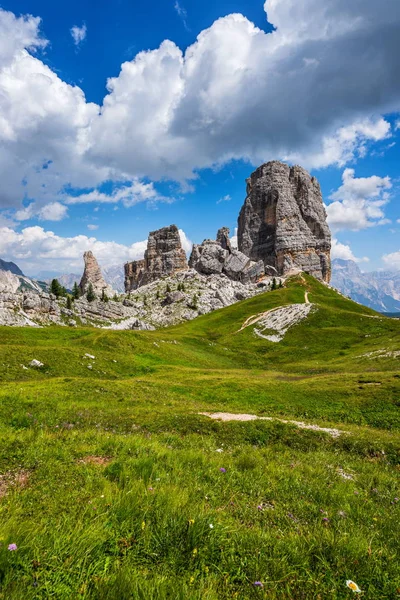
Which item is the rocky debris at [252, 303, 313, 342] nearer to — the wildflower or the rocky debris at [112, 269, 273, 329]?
the rocky debris at [112, 269, 273, 329]

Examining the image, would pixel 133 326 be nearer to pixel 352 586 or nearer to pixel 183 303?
pixel 183 303

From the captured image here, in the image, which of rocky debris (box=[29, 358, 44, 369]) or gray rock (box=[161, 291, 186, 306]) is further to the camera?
gray rock (box=[161, 291, 186, 306])

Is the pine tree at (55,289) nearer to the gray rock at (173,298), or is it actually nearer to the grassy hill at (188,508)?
the gray rock at (173,298)

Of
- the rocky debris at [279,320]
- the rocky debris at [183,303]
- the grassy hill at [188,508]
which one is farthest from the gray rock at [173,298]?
the grassy hill at [188,508]

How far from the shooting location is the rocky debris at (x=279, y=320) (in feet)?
299

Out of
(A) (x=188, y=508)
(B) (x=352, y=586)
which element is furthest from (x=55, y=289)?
(B) (x=352, y=586)

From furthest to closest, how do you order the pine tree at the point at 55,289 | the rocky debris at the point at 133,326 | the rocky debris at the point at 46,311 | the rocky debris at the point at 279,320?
the pine tree at the point at 55,289
the rocky debris at the point at 133,326
the rocky debris at the point at 46,311
the rocky debris at the point at 279,320

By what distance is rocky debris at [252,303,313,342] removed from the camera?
91250 mm

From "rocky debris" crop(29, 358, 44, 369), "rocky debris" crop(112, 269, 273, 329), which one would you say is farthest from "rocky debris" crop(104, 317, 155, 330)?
"rocky debris" crop(29, 358, 44, 369)

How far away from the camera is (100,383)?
26719mm

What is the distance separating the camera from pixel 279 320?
101m

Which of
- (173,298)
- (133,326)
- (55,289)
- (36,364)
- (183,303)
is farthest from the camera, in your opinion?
(173,298)

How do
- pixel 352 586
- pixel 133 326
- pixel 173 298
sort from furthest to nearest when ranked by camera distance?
pixel 173 298
pixel 133 326
pixel 352 586

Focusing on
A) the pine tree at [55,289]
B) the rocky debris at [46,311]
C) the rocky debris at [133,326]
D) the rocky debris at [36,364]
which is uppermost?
the pine tree at [55,289]
